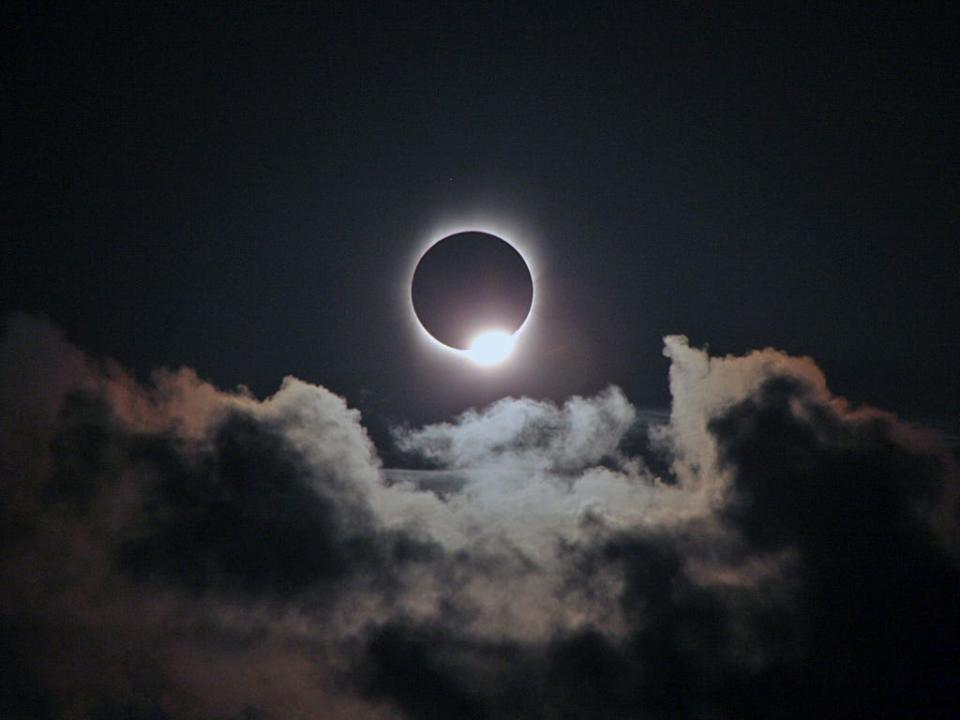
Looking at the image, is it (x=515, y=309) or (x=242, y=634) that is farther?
(x=242, y=634)

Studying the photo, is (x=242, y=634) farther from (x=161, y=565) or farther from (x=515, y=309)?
(x=515, y=309)

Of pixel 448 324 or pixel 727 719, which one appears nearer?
pixel 448 324

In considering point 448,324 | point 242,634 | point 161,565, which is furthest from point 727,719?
point 448,324

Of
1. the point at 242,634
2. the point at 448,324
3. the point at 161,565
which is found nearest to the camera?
the point at 448,324

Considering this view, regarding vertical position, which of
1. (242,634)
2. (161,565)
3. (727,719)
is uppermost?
(161,565)

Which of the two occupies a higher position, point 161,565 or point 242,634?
point 161,565

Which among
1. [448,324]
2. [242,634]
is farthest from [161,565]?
[448,324]

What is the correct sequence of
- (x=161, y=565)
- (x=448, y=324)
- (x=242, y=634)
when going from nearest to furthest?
(x=448, y=324), (x=242, y=634), (x=161, y=565)

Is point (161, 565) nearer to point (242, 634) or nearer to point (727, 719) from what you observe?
point (242, 634)

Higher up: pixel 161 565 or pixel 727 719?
pixel 161 565
